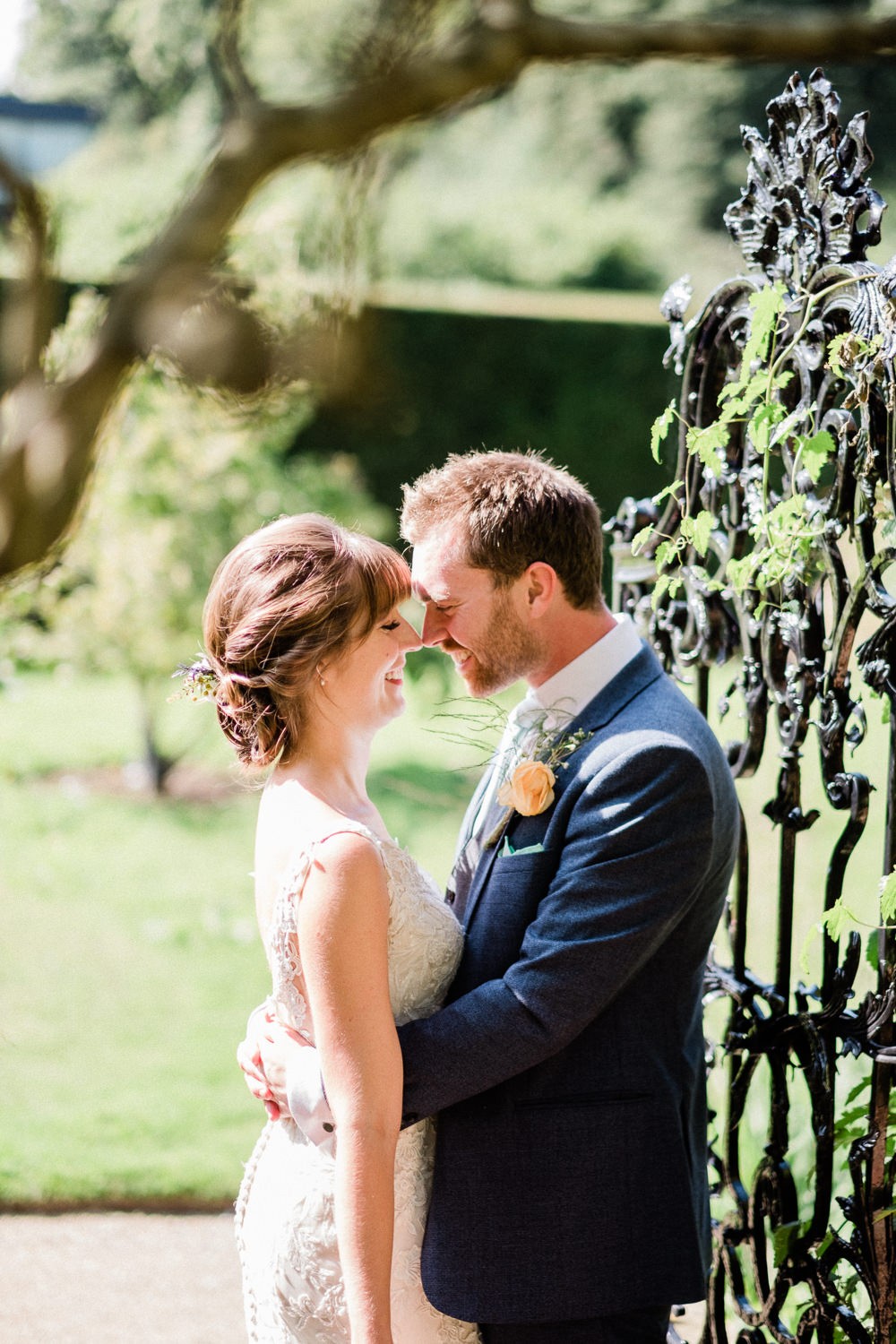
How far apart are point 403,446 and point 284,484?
189cm

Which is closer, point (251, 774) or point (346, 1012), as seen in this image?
point (346, 1012)

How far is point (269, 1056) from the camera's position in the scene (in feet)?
6.38

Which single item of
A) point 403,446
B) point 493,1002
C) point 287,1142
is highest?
point 403,446

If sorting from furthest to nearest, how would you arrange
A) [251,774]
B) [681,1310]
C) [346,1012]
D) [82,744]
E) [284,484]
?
[82,744], [284,484], [681,1310], [251,774], [346,1012]

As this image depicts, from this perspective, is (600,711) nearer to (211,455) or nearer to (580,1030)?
(580,1030)

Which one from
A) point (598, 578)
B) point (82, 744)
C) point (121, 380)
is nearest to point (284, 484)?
point (121, 380)

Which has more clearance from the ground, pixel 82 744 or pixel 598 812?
pixel 598 812

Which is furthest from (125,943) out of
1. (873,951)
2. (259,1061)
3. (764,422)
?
(764,422)

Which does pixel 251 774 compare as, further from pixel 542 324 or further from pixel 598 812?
pixel 542 324

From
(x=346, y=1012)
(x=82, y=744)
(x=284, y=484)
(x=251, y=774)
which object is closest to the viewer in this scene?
(x=346, y=1012)

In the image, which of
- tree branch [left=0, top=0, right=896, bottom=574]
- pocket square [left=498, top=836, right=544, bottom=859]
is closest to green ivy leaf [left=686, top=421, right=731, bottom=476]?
pocket square [left=498, top=836, right=544, bottom=859]

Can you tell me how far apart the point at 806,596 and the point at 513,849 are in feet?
2.06

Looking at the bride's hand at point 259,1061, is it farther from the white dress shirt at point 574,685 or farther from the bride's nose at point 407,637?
the bride's nose at point 407,637

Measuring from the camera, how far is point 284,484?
7.97 m
